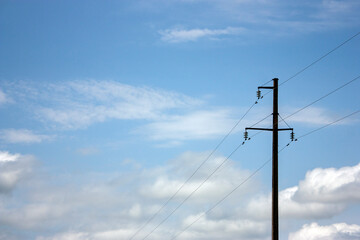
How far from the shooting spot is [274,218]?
36.6 metres

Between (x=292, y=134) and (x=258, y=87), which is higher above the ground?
(x=258, y=87)

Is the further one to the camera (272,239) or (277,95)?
(277,95)

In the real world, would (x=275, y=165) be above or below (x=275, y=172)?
above

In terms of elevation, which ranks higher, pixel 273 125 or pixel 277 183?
pixel 273 125

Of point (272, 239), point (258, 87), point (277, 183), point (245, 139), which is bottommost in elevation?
point (272, 239)

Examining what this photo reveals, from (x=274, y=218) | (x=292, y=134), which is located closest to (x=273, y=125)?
(x=292, y=134)

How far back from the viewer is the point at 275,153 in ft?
125

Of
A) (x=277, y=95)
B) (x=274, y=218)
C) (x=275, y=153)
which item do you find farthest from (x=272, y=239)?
(x=277, y=95)

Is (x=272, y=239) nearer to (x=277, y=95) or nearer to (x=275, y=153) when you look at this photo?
(x=275, y=153)

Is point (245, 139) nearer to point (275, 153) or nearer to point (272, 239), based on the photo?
point (275, 153)

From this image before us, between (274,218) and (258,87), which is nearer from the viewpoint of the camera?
(274,218)

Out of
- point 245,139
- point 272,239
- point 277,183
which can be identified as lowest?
point 272,239

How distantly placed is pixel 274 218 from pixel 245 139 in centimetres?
642

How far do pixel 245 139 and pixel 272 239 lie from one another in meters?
7.33
